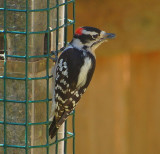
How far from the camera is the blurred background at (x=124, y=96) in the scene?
915 centimetres

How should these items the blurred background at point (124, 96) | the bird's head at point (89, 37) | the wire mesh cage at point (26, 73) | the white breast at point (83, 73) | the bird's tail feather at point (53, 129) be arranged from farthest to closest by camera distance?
the blurred background at point (124, 96) → the bird's head at point (89, 37) → the white breast at point (83, 73) → the bird's tail feather at point (53, 129) → the wire mesh cage at point (26, 73)

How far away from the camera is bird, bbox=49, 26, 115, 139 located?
7914mm

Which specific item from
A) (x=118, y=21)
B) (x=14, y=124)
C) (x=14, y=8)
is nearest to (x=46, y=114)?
(x=14, y=124)

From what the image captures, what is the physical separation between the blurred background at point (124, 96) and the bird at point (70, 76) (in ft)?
3.15

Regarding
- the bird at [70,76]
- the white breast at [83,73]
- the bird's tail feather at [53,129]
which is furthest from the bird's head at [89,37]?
the bird's tail feather at [53,129]

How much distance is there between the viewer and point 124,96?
971 cm

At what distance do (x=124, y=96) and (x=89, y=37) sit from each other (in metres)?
1.67

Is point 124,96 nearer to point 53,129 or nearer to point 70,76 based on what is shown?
point 70,76

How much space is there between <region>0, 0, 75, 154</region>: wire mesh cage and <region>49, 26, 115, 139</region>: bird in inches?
3.5

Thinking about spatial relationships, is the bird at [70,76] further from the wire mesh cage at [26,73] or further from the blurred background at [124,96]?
the blurred background at [124,96]

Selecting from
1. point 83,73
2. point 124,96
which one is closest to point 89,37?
point 83,73

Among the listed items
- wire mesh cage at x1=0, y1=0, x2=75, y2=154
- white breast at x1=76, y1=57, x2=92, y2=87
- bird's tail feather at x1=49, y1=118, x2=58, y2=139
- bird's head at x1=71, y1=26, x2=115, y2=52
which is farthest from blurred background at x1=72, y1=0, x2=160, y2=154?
bird's tail feather at x1=49, y1=118, x2=58, y2=139

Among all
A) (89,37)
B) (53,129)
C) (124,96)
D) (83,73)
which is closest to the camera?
(53,129)

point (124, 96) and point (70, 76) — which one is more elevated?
point (70, 76)
